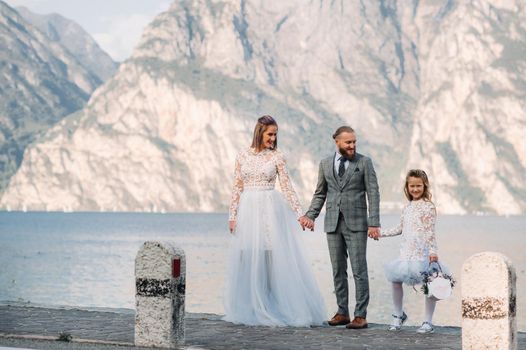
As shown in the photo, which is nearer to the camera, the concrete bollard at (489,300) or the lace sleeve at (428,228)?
the concrete bollard at (489,300)

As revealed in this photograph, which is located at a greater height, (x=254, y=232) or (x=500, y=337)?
(x=254, y=232)

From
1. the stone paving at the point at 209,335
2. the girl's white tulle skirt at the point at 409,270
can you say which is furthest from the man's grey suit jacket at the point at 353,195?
the stone paving at the point at 209,335

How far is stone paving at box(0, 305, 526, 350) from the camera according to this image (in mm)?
12648

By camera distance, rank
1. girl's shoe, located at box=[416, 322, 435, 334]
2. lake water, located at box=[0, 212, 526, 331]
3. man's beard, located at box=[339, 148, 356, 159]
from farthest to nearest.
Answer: lake water, located at box=[0, 212, 526, 331] < man's beard, located at box=[339, 148, 356, 159] < girl's shoe, located at box=[416, 322, 435, 334]

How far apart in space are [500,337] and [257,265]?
5.28m

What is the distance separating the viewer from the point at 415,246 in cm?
1473

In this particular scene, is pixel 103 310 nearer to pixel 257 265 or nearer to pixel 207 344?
pixel 257 265

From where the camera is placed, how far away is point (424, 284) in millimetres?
14258

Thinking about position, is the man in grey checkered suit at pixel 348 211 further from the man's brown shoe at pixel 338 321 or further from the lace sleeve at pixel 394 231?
the lace sleeve at pixel 394 231

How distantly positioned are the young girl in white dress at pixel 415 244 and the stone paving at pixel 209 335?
1.40 ft

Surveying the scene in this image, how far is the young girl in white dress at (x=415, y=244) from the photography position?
1453cm

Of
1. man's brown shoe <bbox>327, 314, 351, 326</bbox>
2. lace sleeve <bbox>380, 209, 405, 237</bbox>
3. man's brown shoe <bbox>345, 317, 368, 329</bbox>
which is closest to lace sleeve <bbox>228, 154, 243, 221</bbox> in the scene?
man's brown shoe <bbox>327, 314, 351, 326</bbox>

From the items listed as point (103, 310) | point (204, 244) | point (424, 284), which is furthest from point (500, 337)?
point (204, 244)

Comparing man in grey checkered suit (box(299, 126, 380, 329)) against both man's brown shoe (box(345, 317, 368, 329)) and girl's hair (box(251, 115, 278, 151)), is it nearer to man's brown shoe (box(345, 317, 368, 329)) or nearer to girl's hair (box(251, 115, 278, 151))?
man's brown shoe (box(345, 317, 368, 329))
